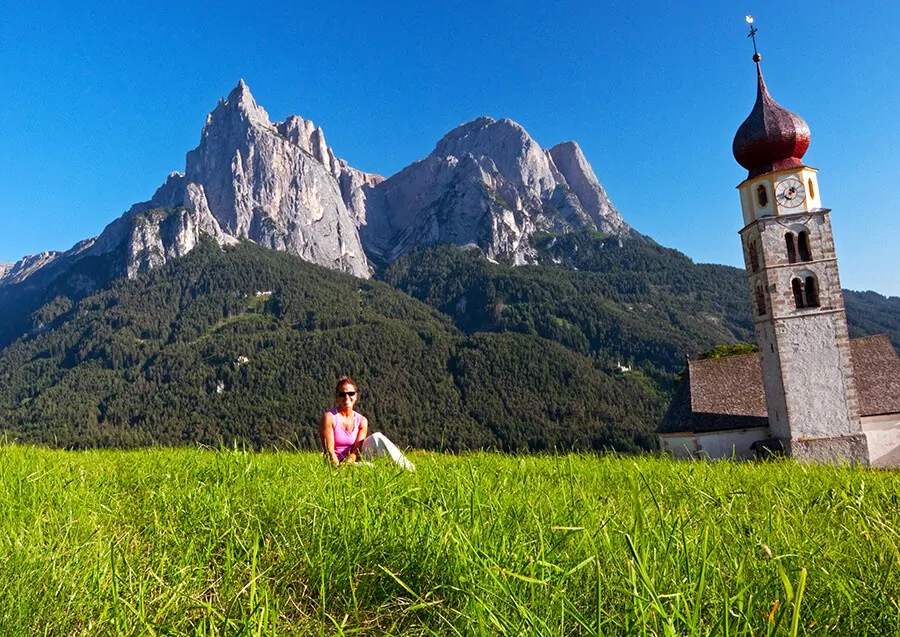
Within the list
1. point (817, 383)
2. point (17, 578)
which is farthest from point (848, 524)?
point (817, 383)

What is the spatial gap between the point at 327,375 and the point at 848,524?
625 ft

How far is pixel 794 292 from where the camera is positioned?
31.7 meters

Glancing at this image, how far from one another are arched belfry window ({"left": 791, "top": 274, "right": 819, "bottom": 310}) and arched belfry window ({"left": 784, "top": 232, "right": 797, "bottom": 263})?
1.28m

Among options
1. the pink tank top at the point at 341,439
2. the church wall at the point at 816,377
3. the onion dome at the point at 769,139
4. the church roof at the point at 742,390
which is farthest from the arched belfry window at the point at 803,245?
the pink tank top at the point at 341,439

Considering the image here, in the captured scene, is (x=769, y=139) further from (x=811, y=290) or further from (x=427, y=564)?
(x=427, y=564)

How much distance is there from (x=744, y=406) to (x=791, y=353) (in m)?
5.94

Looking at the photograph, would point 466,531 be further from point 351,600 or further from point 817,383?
point 817,383

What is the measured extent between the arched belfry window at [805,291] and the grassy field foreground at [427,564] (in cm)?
3225

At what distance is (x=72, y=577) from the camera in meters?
2.02

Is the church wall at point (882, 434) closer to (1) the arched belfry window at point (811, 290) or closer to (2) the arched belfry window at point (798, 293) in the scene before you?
(1) the arched belfry window at point (811, 290)

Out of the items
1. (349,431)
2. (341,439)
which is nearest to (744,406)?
(349,431)

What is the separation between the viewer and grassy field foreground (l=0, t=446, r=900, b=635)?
5.14 feet

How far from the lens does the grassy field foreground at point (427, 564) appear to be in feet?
5.14

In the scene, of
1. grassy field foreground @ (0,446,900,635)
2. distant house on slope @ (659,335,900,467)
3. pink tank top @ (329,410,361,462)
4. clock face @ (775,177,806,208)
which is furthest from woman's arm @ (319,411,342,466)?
clock face @ (775,177,806,208)
